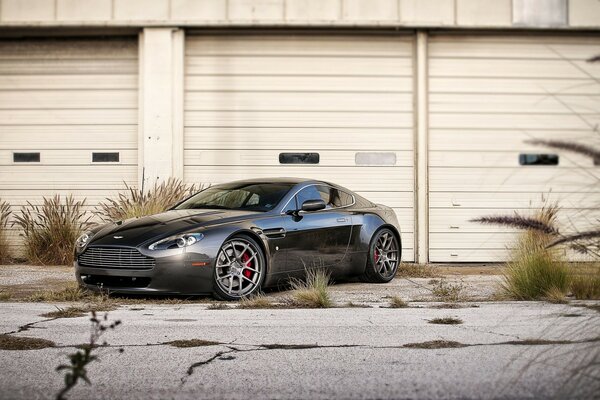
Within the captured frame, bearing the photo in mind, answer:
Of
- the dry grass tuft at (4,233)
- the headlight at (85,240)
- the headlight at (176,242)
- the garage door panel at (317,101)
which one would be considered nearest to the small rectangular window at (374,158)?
the garage door panel at (317,101)

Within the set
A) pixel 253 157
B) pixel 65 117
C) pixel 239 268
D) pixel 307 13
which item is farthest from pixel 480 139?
pixel 239 268

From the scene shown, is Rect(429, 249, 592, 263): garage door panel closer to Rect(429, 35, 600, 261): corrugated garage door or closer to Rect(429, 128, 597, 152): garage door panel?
Rect(429, 35, 600, 261): corrugated garage door

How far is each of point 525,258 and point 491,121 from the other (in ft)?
21.8

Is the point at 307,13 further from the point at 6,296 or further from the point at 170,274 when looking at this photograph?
the point at 6,296

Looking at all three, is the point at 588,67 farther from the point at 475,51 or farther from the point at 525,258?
the point at 525,258

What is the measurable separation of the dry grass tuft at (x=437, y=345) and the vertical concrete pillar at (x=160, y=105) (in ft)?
30.7

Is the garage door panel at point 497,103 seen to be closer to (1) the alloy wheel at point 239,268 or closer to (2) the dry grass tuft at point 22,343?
(1) the alloy wheel at point 239,268

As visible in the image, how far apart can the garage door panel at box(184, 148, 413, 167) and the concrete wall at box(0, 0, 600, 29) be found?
222cm

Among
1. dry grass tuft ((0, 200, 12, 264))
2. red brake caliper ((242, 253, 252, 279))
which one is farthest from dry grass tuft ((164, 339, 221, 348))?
dry grass tuft ((0, 200, 12, 264))

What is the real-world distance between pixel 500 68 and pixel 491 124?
103cm

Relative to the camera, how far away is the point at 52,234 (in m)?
13.4

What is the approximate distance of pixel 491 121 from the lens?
595 inches

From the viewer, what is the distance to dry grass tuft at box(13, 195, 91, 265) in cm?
1329

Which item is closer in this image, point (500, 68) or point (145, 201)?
point (145, 201)
